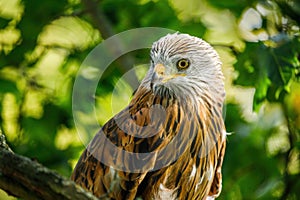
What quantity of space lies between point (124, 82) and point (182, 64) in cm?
233

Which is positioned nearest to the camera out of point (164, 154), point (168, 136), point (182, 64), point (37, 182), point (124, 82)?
point (37, 182)

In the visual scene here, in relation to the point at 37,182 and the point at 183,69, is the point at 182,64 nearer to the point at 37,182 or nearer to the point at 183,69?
the point at 183,69

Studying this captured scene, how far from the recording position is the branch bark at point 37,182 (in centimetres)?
418

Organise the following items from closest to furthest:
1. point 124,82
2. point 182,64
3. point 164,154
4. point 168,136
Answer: point 164,154
point 168,136
point 182,64
point 124,82

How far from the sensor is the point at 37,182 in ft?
13.7

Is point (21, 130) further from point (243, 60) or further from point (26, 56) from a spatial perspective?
point (243, 60)

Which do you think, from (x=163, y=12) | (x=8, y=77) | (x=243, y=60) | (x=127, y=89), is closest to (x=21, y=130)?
(x=8, y=77)

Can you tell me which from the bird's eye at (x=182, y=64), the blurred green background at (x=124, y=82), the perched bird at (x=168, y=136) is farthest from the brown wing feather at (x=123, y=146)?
the blurred green background at (x=124, y=82)

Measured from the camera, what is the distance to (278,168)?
320 inches

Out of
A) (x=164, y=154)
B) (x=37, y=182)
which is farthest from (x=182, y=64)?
(x=37, y=182)

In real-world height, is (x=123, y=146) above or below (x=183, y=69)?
below

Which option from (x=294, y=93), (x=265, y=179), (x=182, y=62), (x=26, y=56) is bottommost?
(x=265, y=179)

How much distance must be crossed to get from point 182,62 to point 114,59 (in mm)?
1981

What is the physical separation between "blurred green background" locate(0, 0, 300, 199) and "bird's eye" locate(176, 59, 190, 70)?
1.50m
